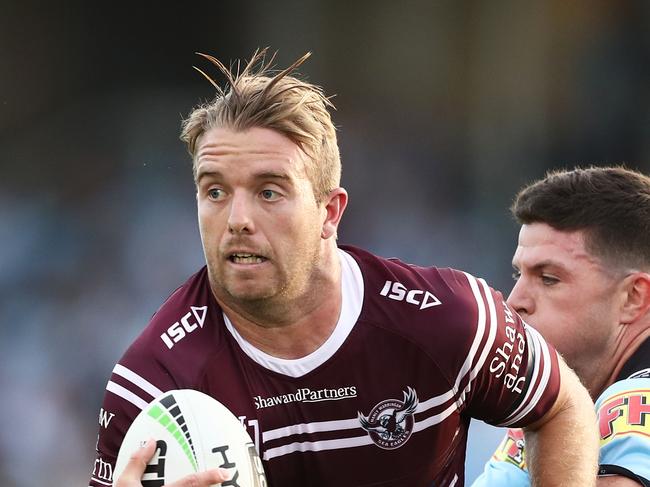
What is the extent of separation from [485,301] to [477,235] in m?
5.06

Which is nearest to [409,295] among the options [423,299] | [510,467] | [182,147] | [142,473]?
[423,299]

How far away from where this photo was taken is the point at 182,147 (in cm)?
830

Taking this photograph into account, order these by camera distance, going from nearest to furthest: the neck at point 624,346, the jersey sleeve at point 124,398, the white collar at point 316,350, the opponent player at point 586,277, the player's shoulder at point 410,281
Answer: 1. the jersey sleeve at point 124,398
2. the white collar at point 316,350
3. the player's shoulder at point 410,281
4. the neck at point 624,346
5. the opponent player at point 586,277

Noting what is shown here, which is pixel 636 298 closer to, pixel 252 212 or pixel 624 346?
pixel 624 346

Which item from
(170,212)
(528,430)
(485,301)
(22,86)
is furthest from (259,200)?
(22,86)

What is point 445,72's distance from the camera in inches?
354

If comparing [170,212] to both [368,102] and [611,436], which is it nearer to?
[368,102]

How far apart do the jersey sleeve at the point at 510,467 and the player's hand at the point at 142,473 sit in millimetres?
1456

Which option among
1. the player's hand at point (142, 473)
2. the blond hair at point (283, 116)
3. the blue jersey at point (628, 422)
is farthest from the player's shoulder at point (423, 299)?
the player's hand at point (142, 473)

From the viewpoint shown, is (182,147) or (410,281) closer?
(410,281)

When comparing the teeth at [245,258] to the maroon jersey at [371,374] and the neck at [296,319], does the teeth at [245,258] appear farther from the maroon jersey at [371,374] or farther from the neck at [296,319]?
the maroon jersey at [371,374]

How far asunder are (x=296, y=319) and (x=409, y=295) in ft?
1.25

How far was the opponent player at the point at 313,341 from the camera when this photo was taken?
318cm

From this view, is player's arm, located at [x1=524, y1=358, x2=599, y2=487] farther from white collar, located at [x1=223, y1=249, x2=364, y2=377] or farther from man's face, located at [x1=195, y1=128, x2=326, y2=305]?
man's face, located at [x1=195, y1=128, x2=326, y2=305]
